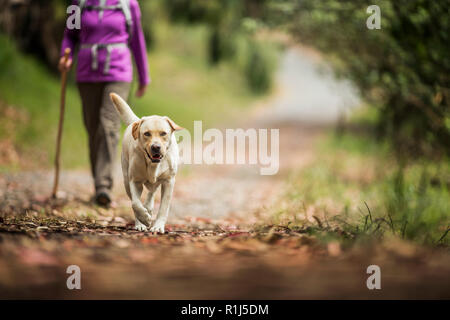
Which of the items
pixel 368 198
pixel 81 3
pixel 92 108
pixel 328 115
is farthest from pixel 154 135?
pixel 328 115

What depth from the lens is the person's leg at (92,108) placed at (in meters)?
4.34

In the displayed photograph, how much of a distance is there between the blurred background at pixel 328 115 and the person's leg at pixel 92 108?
1.30 m

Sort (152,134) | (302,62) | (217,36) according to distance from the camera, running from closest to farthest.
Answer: (152,134), (217,36), (302,62)

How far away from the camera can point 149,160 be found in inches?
123

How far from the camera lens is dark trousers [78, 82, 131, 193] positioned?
14.1ft

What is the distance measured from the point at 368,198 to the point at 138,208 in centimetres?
395

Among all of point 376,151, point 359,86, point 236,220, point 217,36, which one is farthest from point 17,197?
point 217,36

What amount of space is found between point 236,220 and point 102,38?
2.17 metres

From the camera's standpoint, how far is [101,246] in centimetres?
246

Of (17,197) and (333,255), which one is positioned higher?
(17,197)

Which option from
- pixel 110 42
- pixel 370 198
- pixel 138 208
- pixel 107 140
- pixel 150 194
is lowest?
pixel 138 208

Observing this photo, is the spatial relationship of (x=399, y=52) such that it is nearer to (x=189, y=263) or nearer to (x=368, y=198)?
(x=368, y=198)

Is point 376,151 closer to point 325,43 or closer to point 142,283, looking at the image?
point 325,43

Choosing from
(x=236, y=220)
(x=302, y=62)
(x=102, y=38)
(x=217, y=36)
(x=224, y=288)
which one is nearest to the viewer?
(x=224, y=288)
